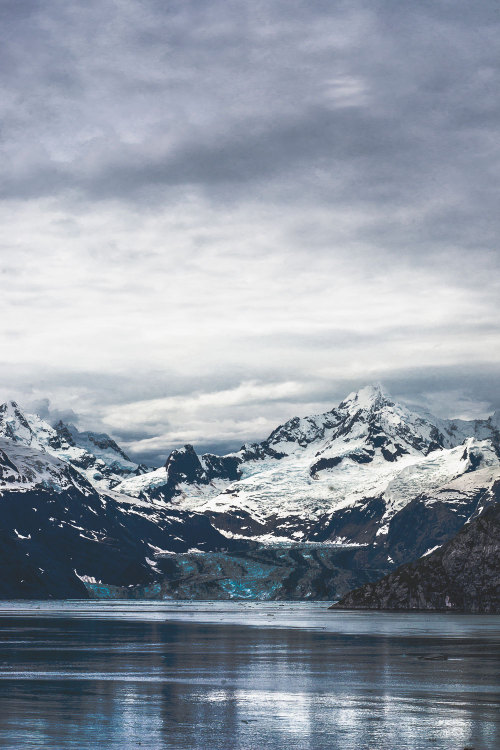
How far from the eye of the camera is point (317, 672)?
3396 inches

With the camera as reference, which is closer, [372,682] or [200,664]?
[372,682]

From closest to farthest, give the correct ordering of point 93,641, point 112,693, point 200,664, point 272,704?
point 272,704 < point 112,693 < point 200,664 < point 93,641

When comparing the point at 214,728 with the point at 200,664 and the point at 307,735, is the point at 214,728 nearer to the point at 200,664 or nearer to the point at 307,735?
the point at 307,735

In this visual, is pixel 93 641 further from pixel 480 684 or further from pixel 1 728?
pixel 1 728

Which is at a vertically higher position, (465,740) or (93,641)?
(465,740)

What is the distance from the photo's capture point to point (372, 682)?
249 feet

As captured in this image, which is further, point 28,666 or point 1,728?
point 28,666

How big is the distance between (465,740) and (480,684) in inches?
1029

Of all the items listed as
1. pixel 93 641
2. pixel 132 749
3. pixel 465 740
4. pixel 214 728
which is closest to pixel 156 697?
pixel 214 728

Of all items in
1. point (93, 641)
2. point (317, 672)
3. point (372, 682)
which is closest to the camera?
point (372, 682)

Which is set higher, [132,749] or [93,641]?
[132,749]

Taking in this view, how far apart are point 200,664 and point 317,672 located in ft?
44.2

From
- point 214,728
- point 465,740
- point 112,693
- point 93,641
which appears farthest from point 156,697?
point 93,641

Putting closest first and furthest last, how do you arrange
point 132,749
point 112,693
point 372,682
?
point 132,749, point 112,693, point 372,682
